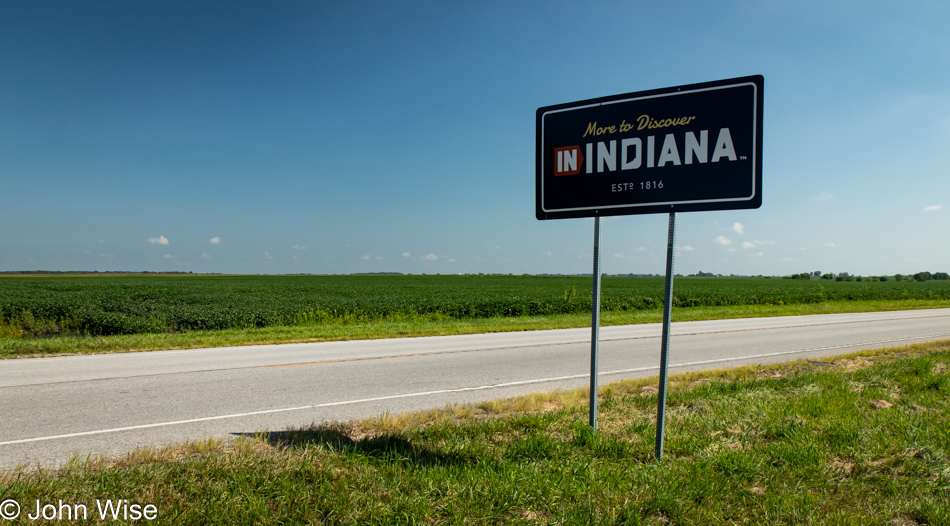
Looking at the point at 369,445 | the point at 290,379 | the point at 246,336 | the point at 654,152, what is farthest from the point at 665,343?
the point at 246,336

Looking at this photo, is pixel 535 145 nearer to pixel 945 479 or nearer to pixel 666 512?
pixel 666 512

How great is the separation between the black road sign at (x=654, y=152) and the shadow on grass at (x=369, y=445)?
2.32 m

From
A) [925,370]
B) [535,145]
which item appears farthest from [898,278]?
[535,145]

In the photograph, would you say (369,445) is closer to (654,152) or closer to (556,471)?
(556,471)

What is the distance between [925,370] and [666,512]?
735 cm

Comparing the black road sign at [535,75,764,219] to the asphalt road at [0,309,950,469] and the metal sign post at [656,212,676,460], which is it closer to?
the metal sign post at [656,212,676,460]

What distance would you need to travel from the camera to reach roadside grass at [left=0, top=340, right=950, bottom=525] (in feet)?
9.83

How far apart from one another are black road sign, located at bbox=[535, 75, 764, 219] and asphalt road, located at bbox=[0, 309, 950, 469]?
353 cm

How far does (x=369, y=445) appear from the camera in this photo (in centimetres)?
421

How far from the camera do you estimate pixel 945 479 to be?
3572 mm

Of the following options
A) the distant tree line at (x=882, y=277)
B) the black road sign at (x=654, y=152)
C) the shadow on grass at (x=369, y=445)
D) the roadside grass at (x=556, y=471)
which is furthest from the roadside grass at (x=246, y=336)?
the distant tree line at (x=882, y=277)

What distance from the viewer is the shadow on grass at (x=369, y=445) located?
3.85m

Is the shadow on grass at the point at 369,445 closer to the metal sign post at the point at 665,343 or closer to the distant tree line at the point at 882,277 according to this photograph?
the metal sign post at the point at 665,343

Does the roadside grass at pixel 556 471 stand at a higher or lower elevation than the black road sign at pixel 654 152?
lower
